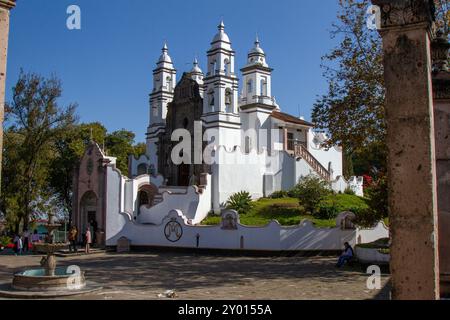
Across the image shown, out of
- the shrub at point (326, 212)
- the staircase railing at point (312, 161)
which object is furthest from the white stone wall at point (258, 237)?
the staircase railing at point (312, 161)

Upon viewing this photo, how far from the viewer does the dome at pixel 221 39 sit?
35125 millimetres

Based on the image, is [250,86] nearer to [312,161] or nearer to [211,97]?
[211,97]

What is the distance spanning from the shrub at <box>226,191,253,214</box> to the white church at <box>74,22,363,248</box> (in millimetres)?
763

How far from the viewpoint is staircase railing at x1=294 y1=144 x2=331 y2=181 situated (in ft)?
119

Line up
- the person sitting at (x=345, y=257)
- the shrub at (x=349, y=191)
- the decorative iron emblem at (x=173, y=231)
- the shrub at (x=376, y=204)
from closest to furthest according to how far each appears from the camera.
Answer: the shrub at (x=376, y=204) → the person sitting at (x=345, y=257) → the decorative iron emblem at (x=173, y=231) → the shrub at (x=349, y=191)

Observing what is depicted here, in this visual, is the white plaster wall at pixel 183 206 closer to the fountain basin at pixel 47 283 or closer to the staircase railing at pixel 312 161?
the staircase railing at pixel 312 161

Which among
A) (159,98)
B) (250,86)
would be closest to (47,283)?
(250,86)

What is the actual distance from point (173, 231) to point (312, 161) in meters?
14.3

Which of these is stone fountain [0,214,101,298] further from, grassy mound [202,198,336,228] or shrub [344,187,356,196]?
shrub [344,187,356,196]

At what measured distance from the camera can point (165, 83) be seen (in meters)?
41.1

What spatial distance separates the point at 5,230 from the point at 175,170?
12.7 m

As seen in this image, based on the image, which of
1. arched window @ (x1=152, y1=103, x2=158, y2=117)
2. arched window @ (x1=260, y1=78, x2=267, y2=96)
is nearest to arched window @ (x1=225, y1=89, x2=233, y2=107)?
arched window @ (x1=260, y1=78, x2=267, y2=96)

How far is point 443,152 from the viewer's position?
8422 millimetres

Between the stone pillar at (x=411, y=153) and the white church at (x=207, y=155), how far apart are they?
22.6m
